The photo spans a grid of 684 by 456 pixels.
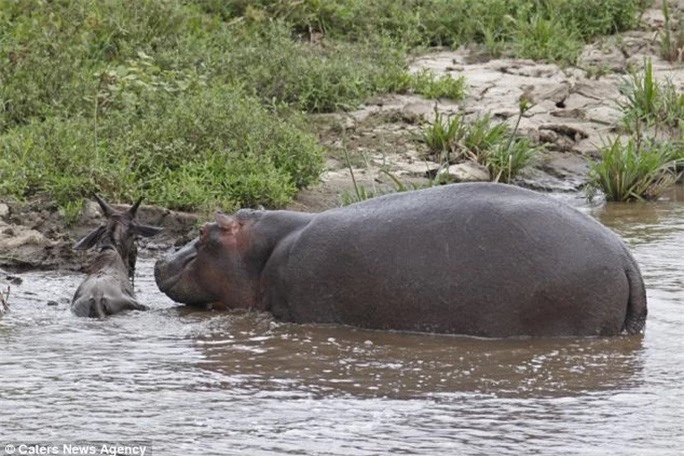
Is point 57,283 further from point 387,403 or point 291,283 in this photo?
point 387,403

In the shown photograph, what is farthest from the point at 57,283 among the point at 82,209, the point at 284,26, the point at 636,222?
the point at 284,26

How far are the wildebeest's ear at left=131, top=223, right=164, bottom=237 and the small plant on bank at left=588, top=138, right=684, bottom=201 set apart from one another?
3.99 m

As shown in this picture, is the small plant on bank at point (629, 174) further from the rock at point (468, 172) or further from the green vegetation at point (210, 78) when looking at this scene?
the rock at point (468, 172)

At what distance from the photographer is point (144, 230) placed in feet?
26.5

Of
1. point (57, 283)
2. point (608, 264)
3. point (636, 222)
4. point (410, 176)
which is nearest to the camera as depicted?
point (608, 264)

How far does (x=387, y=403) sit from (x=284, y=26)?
768cm

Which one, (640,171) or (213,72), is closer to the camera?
(640,171)

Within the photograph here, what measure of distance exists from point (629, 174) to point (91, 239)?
4.38m

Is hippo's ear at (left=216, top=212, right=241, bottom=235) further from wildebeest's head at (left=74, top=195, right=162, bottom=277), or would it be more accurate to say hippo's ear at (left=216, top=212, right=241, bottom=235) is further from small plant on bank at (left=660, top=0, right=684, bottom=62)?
small plant on bank at (left=660, top=0, right=684, bottom=62)

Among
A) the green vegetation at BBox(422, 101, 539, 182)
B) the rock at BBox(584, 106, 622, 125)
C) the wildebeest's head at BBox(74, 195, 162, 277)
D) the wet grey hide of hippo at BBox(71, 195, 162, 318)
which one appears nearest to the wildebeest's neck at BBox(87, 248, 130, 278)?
the wet grey hide of hippo at BBox(71, 195, 162, 318)

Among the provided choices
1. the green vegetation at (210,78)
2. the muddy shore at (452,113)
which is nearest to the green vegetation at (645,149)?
the muddy shore at (452,113)

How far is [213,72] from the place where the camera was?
11984 millimetres

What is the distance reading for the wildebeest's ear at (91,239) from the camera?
317 inches

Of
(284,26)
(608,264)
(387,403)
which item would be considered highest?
(284,26)
